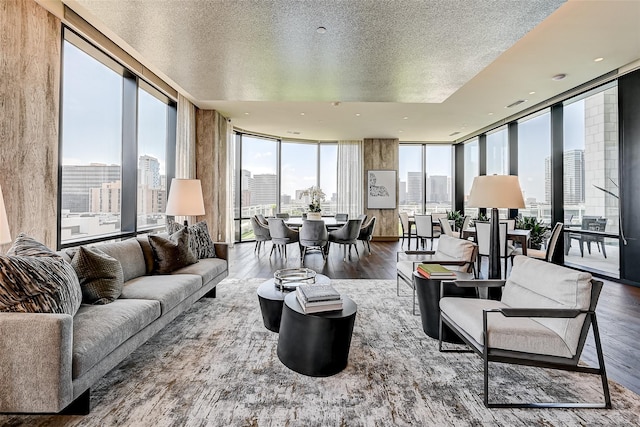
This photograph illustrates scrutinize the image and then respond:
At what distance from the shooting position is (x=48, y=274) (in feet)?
5.93

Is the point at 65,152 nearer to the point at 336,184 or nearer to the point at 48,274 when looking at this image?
the point at 48,274

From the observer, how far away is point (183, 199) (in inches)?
159

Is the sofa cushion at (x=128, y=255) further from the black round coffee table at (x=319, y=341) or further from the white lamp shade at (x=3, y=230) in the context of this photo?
the black round coffee table at (x=319, y=341)

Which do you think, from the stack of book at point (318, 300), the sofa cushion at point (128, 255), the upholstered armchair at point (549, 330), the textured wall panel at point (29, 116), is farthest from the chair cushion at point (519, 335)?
the textured wall panel at point (29, 116)

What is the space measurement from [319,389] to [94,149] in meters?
4.05

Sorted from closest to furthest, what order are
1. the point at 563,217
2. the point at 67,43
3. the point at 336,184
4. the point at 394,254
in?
1. the point at 67,43
2. the point at 563,217
3. the point at 394,254
4. the point at 336,184

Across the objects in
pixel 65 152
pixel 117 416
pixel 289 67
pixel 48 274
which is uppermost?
pixel 289 67

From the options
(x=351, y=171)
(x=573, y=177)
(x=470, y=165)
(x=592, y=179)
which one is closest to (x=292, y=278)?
(x=592, y=179)

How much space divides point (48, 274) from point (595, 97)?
739 cm

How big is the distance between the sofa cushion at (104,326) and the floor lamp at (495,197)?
9.44ft

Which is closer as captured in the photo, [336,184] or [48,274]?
[48,274]

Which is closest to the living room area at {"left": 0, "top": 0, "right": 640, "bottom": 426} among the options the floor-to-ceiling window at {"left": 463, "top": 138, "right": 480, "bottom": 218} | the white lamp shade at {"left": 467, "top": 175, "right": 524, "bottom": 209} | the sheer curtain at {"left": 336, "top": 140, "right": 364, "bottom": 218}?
the white lamp shade at {"left": 467, "top": 175, "right": 524, "bottom": 209}

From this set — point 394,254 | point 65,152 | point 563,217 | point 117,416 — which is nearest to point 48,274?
point 117,416

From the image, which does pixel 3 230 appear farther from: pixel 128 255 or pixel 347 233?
pixel 347 233
